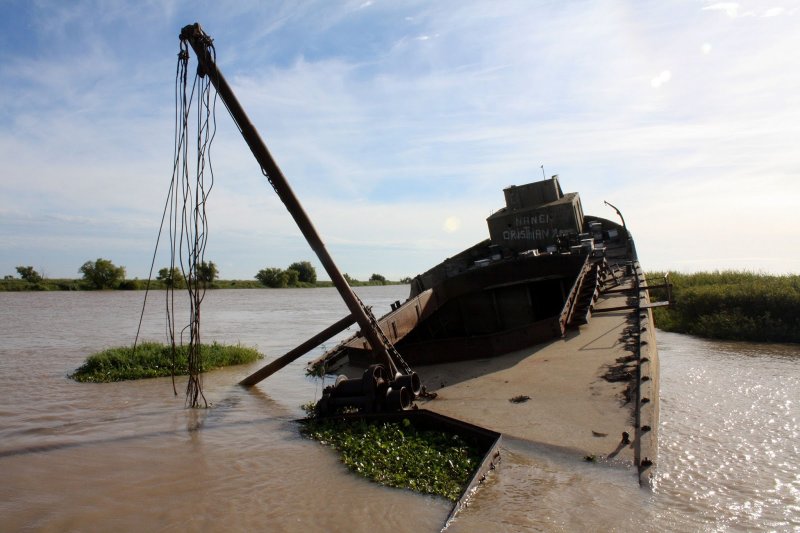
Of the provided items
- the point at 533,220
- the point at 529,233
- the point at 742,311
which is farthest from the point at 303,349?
the point at 742,311

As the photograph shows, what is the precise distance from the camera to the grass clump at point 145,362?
39.3 feet

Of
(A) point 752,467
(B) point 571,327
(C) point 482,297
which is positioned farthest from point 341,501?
(C) point 482,297

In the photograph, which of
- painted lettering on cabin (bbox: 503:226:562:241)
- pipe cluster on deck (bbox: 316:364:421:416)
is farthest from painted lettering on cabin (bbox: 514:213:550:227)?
pipe cluster on deck (bbox: 316:364:421:416)

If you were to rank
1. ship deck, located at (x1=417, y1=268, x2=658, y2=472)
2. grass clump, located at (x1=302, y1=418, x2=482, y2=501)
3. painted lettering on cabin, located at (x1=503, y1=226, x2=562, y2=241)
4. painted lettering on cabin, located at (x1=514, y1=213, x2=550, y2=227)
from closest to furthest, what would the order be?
grass clump, located at (x1=302, y1=418, x2=482, y2=501), ship deck, located at (x1=417, y1=268, x2=658, y2=472), painted lettering on cabin, located at (x1=503, y1=226, x2=562, y2=241), painted lettering on cabin, located at (x1=514, y1=213, x2=550, y2=227)

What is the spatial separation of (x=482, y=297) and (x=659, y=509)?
8597 millimetres

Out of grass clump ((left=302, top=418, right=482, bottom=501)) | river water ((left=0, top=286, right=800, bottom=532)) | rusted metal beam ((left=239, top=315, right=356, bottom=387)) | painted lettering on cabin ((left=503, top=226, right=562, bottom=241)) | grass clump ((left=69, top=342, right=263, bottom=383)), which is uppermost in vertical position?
painted lettering on cabin ((left=503, top=226, right=562, bottom=241))

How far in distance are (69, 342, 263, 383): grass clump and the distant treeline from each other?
10630mm

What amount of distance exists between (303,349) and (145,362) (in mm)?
5490

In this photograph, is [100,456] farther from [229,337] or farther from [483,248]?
[229,337]

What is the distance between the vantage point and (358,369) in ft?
31.4

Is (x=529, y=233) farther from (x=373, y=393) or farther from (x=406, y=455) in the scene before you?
(x=406, y=455)

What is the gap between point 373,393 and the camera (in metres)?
6.95

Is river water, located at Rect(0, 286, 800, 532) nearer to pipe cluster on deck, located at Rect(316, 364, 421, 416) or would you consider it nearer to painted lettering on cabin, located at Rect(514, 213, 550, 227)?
pipe cluster on deck, located at Rect(316, 364, 421, 416)

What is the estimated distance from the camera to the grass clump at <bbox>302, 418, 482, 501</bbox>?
16.7ft
